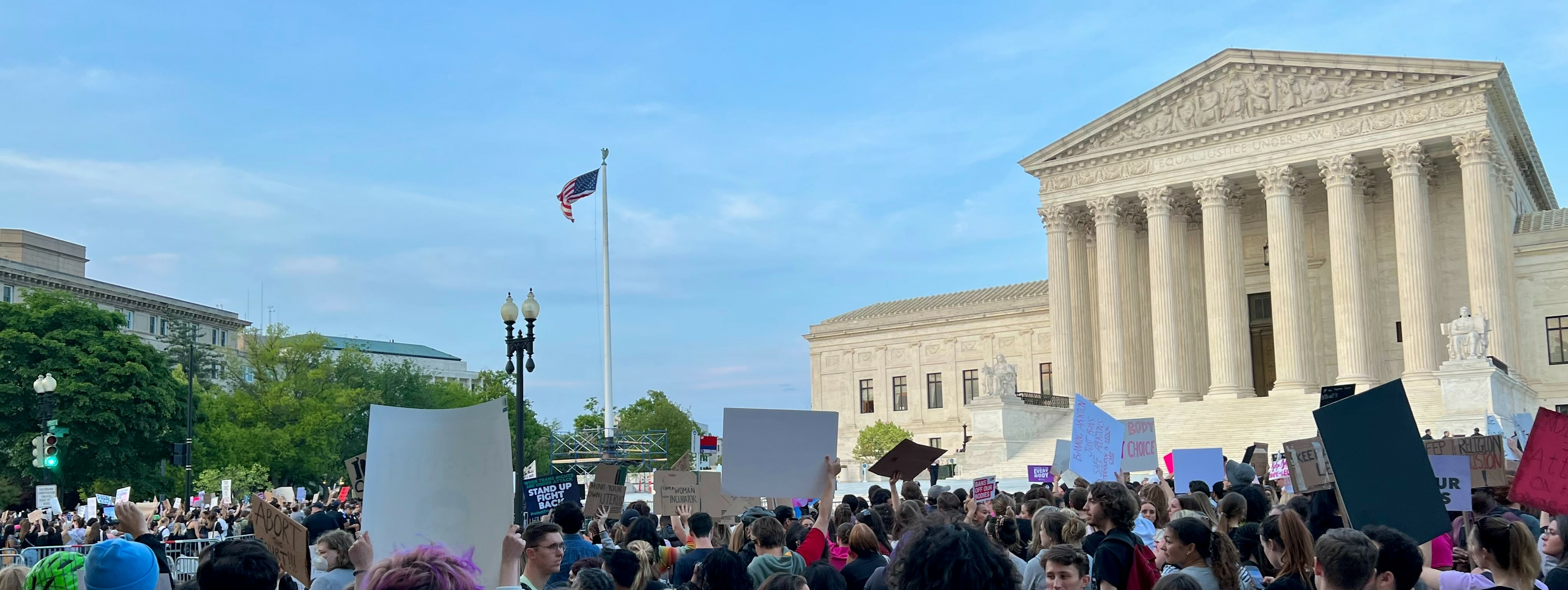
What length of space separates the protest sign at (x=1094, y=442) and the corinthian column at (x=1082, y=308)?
119 feet

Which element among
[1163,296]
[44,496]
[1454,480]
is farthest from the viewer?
[1163,296]

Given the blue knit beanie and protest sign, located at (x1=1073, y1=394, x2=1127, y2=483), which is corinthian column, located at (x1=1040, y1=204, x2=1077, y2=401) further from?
the blue knit beanie

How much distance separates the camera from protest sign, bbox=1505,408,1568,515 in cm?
878

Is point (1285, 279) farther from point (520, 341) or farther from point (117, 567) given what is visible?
point (117, 567)

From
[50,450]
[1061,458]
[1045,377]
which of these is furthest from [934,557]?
[1045,377]

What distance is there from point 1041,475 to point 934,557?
22343 mm

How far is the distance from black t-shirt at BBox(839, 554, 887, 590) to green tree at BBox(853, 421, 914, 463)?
56.0 metres

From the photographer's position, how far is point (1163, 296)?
5025 centimetres

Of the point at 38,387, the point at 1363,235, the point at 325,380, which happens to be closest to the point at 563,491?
the point at 38,387

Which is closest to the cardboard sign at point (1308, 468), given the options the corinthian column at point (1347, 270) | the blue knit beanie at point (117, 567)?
the blue knit beanie at point (117, 567)

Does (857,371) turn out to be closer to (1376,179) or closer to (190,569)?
(1376,179)

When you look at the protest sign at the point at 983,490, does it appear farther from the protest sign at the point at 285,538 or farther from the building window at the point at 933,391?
the building window at the point at 933,391

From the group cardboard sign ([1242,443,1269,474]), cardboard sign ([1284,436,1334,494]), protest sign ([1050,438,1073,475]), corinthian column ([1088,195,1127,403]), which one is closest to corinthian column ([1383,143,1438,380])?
corinthian column ([1088,195,1127,403])

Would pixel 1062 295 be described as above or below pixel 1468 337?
above
